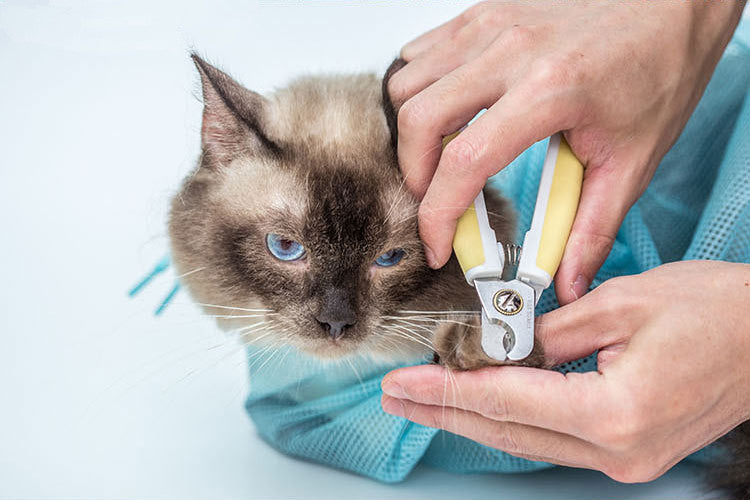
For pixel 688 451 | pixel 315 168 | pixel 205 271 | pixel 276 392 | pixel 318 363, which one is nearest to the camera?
pixel 688 451

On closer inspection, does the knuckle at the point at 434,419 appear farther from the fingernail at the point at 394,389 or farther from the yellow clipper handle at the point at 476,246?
the yellow clipper handle at the point at 476,246

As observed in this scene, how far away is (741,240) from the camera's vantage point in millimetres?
1328

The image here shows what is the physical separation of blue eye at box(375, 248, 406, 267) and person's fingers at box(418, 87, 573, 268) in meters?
0.14

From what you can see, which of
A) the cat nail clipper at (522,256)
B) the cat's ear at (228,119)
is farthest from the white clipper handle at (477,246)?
the cat's ear at (228,119)

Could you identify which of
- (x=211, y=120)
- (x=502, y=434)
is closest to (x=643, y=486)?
(x=502, y=434)

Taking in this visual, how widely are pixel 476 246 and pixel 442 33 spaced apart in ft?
1.53

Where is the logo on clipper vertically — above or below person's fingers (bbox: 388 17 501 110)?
below

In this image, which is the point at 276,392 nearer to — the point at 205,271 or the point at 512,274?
the point at 205,271

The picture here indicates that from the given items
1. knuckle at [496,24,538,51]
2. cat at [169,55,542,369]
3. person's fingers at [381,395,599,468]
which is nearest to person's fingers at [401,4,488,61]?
cat at [169,55,542,369]

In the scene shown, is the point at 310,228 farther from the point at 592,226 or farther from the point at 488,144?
the point at 592,226

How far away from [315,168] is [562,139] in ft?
1.24

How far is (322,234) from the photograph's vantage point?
109cm

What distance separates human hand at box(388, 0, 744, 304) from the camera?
0.98 metres

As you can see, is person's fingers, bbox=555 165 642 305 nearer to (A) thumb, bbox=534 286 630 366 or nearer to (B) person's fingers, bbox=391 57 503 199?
(A) thumb, bbox=534 286 630 366
